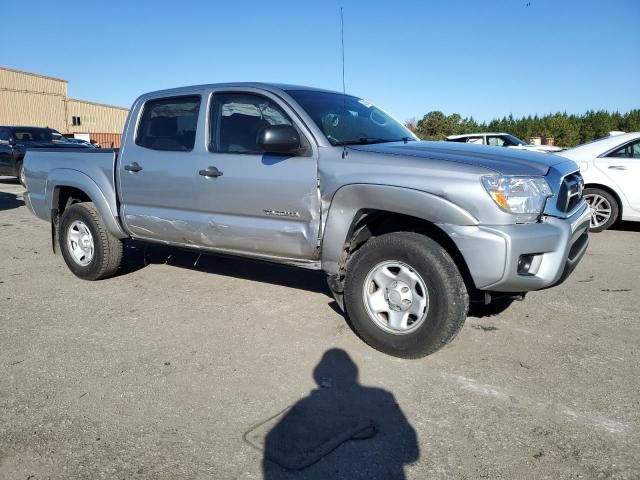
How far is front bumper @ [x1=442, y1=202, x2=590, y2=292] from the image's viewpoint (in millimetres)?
3014

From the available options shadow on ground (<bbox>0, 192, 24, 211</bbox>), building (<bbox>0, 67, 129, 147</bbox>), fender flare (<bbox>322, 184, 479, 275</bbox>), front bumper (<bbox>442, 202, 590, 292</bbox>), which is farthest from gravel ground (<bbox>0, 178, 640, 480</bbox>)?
building (<bbox>0, 67, 129, 147</bbox>)

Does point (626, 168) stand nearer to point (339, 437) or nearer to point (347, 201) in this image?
point (347, 201)

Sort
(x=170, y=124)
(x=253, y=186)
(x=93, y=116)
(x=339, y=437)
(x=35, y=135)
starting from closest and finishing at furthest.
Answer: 1. (x=339, y=437)
2. (x=253, y=186)
3. (x=170, y=124)
4. (x=35, y=135)
5. (x=93, y=116)

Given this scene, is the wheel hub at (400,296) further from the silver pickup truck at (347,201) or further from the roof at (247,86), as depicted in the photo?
the roof at (247,86)

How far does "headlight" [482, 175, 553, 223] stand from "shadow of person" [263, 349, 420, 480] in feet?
4.38

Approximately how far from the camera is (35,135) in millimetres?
14938

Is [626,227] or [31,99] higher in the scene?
[31,99]

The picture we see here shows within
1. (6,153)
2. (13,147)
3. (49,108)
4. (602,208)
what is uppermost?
(49,108)

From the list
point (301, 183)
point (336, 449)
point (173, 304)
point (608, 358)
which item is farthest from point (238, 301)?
point (608, 358)

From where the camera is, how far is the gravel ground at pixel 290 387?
2.38 meters

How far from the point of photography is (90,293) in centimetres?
492

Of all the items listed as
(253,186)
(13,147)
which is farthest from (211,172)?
(13,147)

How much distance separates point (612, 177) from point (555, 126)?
33501 millimetres

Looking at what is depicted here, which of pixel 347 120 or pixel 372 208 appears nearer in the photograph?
pixel 372 208
